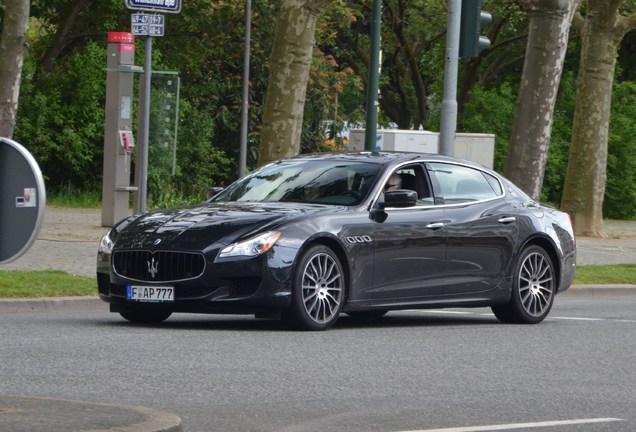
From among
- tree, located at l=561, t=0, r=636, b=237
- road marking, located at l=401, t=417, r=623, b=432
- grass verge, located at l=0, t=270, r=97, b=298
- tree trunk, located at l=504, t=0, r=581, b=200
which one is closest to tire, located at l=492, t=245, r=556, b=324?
grass verge, located at l=0, t=270, r=97, b=298

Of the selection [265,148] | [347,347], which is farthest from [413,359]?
[265,148]

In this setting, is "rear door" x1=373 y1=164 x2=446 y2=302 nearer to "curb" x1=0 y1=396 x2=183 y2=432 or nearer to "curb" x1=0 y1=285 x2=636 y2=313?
"curb" x1=0 y1=285 x2=636 y2=313

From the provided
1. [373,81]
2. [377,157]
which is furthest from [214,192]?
[373,81]

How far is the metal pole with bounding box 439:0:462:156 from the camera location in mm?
20875

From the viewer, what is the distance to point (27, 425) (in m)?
6.93

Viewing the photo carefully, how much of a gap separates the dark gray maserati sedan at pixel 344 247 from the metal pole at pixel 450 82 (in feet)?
19.1

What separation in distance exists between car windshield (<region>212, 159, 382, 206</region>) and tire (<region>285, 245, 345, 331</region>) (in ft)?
2.69

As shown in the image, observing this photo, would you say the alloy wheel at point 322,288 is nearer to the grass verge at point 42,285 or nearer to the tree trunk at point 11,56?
the grass verge at point 42,285

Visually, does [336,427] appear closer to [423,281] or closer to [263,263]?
[263,263]

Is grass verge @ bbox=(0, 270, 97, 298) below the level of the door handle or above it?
below

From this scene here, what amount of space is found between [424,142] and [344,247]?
31.7 meters

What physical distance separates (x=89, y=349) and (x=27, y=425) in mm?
3784

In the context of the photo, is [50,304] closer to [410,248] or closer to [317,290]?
[317,290]

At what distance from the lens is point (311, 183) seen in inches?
528
